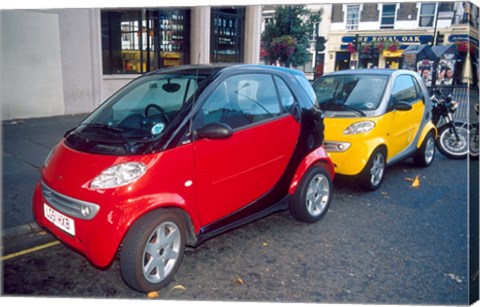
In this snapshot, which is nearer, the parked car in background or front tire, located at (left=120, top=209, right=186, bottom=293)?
front tire, located at (left=120, top=209, right=186, bottom=293)

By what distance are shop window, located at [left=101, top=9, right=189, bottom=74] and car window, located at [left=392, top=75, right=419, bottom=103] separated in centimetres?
839

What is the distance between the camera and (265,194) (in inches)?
141

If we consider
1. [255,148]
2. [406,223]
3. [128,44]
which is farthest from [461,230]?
[128,44]

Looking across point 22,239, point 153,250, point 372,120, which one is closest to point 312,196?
point 372,120

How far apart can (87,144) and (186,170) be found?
0.82 m

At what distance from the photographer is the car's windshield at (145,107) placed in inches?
118

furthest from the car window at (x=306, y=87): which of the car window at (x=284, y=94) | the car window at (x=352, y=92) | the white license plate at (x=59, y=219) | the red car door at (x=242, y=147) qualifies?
the white license plate at (x=59, y=219)

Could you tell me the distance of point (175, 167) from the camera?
9.14 feet

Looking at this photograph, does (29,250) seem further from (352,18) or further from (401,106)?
(352,18)

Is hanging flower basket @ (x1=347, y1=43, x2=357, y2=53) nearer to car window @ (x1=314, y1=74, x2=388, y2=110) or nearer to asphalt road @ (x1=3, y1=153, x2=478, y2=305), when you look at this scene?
car window @ (x1=314, y1=74, x2=388, y2=110)

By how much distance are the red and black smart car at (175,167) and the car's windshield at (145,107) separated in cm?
1

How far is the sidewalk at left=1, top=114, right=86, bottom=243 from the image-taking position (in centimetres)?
381

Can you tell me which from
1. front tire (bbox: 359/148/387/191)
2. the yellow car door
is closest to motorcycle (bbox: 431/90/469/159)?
the yellow car door

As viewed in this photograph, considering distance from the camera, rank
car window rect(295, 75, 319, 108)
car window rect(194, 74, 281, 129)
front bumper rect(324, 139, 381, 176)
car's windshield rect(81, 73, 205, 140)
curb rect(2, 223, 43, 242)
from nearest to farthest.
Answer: car's windshield rect(81, 73, 205, 140)
car window rect(194, 74, 281, 129)
curb rect(2, 223, 43, 242)
car window rect(295, 75, 319, 108)
front bumper rect(324, 139, 381, 176)
